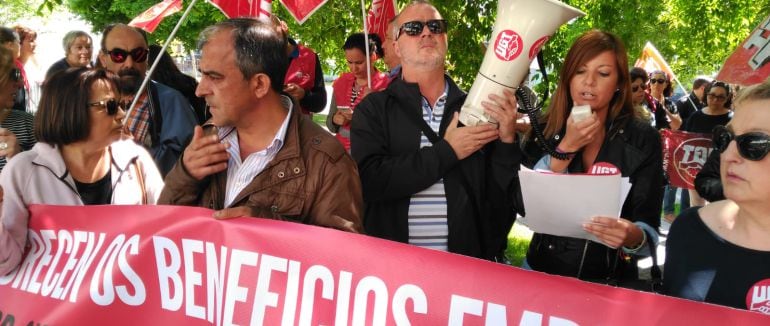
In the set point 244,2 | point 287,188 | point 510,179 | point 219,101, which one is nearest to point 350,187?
point 287,188

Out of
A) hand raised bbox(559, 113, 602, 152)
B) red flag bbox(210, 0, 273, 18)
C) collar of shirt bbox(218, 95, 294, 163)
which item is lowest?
collar of shirt bbox(218, 95, 294, 163)

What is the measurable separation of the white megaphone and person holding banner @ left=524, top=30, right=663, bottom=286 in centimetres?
26

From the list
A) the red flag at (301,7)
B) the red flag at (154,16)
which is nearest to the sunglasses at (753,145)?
the red flag at (301,7)

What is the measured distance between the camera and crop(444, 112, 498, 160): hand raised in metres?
2.66

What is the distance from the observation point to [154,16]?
4520mm

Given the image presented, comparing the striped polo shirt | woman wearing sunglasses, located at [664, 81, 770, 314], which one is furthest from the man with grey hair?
woman wearing sunglasses, located at [664, 81, 770, 314]

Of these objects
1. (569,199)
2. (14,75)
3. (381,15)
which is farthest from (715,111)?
(14,75)

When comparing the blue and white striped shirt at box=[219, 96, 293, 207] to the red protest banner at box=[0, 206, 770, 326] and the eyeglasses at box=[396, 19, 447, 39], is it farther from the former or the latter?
the eyeglasses at box=[396, 19, 447, 39]

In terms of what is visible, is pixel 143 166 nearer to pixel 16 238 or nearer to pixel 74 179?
pixel 74 179

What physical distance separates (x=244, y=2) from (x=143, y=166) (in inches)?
79.5

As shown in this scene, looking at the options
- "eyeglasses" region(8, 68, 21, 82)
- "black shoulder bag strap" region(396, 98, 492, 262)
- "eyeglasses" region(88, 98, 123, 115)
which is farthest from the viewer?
"eyeglasses" region(8, 68, 21, 82)

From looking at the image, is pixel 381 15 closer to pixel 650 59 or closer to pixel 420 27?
pixel 420 27

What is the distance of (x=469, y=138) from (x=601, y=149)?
1.79ft

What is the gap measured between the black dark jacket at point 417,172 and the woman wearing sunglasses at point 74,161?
0.93 meters
